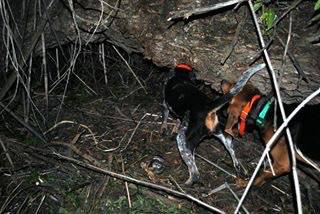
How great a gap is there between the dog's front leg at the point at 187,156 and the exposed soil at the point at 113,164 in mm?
95

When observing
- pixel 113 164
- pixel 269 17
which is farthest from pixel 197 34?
pixel 113 164

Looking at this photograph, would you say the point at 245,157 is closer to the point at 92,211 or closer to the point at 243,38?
the point at 243,38

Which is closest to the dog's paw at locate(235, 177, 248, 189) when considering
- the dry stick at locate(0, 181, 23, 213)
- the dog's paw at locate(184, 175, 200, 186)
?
the dog's paw at locate(184, 175, 200, 186)

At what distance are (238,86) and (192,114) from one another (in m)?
0.72

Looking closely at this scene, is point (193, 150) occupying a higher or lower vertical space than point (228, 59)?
lower

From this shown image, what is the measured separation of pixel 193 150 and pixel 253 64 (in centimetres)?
112

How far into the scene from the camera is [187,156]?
3557 mm

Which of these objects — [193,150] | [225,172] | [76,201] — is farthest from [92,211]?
[225,172]

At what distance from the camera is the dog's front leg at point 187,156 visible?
345 cm

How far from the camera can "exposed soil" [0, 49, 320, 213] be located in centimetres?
313

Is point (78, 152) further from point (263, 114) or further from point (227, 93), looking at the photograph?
point (263, 114)

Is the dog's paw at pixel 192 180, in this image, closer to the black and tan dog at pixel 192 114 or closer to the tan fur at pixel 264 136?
the black and tan dog at pixel 192 114

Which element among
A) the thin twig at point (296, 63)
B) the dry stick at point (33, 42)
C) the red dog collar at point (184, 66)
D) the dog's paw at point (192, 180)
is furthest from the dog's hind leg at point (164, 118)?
the thin twig at point (296, 63)

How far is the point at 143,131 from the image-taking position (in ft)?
13.4
